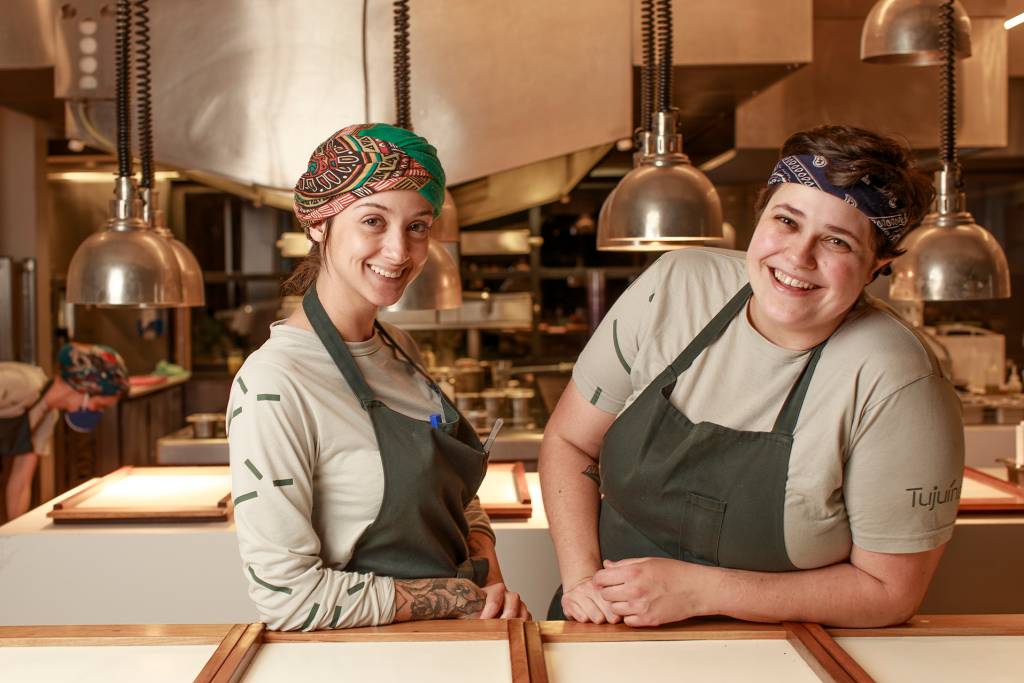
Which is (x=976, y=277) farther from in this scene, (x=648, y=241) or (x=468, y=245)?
(x=468, y=245)

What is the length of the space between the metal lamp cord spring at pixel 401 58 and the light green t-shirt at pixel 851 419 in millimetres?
930

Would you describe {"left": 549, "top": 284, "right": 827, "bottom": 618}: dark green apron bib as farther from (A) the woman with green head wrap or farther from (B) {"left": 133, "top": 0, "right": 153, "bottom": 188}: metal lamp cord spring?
(B) {"left": 133, "top": 0, "right": 153, "bottom": 188}: metal lamp cord spring

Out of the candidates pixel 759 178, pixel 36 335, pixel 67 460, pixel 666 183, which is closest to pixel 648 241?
pixel 666 183

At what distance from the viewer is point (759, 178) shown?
5488 millimetres

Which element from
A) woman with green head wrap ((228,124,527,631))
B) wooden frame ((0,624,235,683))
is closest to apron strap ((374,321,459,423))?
woman with green head wrap ((228,124,527,631))

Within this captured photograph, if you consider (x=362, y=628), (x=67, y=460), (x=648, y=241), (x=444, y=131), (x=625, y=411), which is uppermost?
(x=444, y=131)

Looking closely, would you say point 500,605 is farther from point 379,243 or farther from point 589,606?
point 379,243

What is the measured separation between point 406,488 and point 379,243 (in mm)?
387

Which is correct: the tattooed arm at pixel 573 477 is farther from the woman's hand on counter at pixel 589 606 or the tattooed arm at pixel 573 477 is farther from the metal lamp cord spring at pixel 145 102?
the metal lamp cord spring at pixel 145 102

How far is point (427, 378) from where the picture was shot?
5.87 feet

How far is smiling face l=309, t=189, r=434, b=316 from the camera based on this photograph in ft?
5.09

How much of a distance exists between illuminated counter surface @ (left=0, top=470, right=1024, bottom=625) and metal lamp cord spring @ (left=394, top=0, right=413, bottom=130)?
1.10 m

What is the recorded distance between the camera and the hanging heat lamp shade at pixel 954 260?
251 centimetres

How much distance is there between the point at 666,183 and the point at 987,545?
1321 mm
